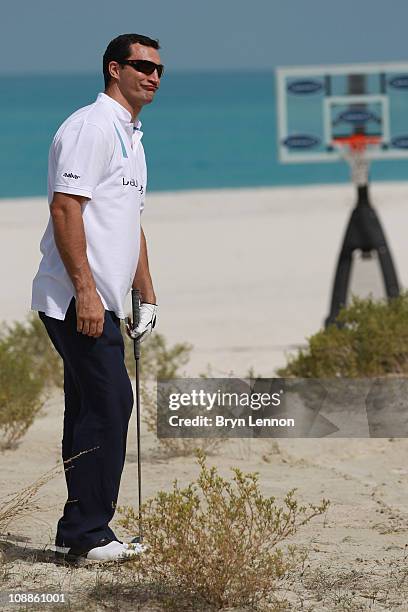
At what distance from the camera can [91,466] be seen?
441cm

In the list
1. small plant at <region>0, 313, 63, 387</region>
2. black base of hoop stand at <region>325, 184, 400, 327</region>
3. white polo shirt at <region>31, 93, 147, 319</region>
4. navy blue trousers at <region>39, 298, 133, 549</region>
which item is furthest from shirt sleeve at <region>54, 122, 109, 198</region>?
black base of hoop stand at <region>325, 184, 400, 327</region>

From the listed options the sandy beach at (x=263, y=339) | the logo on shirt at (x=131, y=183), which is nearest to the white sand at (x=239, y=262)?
the sandy beach at (x=263, y=339)

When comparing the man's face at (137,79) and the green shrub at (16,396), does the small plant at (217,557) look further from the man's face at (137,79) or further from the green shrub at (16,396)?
the green shrub at (16,396)

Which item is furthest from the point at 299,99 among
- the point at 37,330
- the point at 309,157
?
the point at 37,330

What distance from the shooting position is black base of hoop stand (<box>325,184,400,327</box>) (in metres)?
9.90

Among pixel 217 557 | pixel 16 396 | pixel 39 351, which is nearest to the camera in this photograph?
pixel 217 557

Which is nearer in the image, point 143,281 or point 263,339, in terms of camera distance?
point 143,281

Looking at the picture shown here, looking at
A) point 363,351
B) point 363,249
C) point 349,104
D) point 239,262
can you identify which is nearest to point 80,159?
point 363,351

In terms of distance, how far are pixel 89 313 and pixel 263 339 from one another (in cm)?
700

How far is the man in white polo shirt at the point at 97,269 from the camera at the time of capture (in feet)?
13.9

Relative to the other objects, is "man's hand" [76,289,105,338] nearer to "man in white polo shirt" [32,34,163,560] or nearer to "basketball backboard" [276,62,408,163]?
"man in white polo shirt" [32,34,163,560]

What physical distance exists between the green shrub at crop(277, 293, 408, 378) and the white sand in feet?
4.34

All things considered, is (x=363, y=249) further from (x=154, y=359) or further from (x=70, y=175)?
(x=70, y=175)

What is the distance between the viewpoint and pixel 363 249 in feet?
33.0
